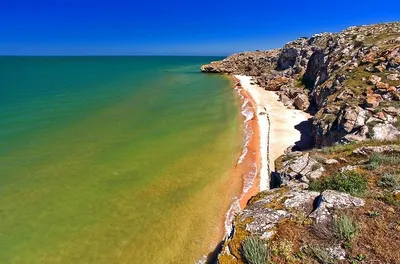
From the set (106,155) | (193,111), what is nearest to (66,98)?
(193,111)

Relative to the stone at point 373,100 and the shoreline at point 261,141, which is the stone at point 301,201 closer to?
the shoreline at point 261,141

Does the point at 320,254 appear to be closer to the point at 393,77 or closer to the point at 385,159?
the point at 385,159

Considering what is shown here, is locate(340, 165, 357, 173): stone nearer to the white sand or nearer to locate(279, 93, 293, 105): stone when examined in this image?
the white sand

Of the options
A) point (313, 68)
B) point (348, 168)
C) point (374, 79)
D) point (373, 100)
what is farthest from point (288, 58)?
point (348, 168)

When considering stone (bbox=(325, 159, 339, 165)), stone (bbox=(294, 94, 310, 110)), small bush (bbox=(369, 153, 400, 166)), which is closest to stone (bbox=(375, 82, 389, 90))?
stone (bbox=(294, 94, 310, 110))

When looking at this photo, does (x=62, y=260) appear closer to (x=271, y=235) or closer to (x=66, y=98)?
(x=271, y=235)

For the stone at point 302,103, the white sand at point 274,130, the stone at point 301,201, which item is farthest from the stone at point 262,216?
the stone at point 302,103
